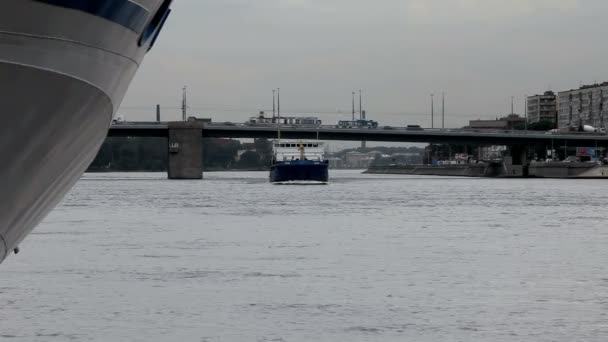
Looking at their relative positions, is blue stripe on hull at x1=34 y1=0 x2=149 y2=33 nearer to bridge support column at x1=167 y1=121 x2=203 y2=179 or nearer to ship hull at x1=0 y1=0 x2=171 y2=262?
ship hull at x1=0 y1=0 x2=171 y2=262

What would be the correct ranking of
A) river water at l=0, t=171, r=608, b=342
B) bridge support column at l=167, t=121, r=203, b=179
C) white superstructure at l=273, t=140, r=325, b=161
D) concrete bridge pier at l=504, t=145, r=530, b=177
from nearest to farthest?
river water at l=0, t=171, r=608, b=342 → white superstructure at l=273, t=140, r=325, b=161 → bridge support column at l=167, t=121, r=203, b=179 → concrete bridge pier at l=504, t=145, r=530, b=177

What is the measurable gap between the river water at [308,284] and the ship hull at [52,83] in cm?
469

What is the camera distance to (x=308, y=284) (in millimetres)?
16672

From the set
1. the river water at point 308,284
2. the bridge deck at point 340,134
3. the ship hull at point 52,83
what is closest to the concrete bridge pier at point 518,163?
the bridge deck at point 340,134

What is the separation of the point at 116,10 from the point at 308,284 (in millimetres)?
11284

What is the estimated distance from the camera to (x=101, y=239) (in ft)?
90.5

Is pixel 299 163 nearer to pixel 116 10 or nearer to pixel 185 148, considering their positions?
pixel 185 148

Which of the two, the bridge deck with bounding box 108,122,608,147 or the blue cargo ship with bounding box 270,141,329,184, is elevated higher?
the bridge deck with bounding box 108,122,608,147

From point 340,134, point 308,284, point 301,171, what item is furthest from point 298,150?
point 308,284

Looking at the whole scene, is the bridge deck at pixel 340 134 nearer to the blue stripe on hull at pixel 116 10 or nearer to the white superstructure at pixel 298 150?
the white superstructure at pixel 298 150

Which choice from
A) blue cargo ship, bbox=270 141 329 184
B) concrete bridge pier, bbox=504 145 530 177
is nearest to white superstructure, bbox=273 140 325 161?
blue cargo ship, bbox=270 141 329 184

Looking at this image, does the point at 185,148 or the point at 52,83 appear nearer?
the point at 52,83

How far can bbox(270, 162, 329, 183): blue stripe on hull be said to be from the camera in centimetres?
9819

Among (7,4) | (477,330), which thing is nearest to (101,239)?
(477,330)
